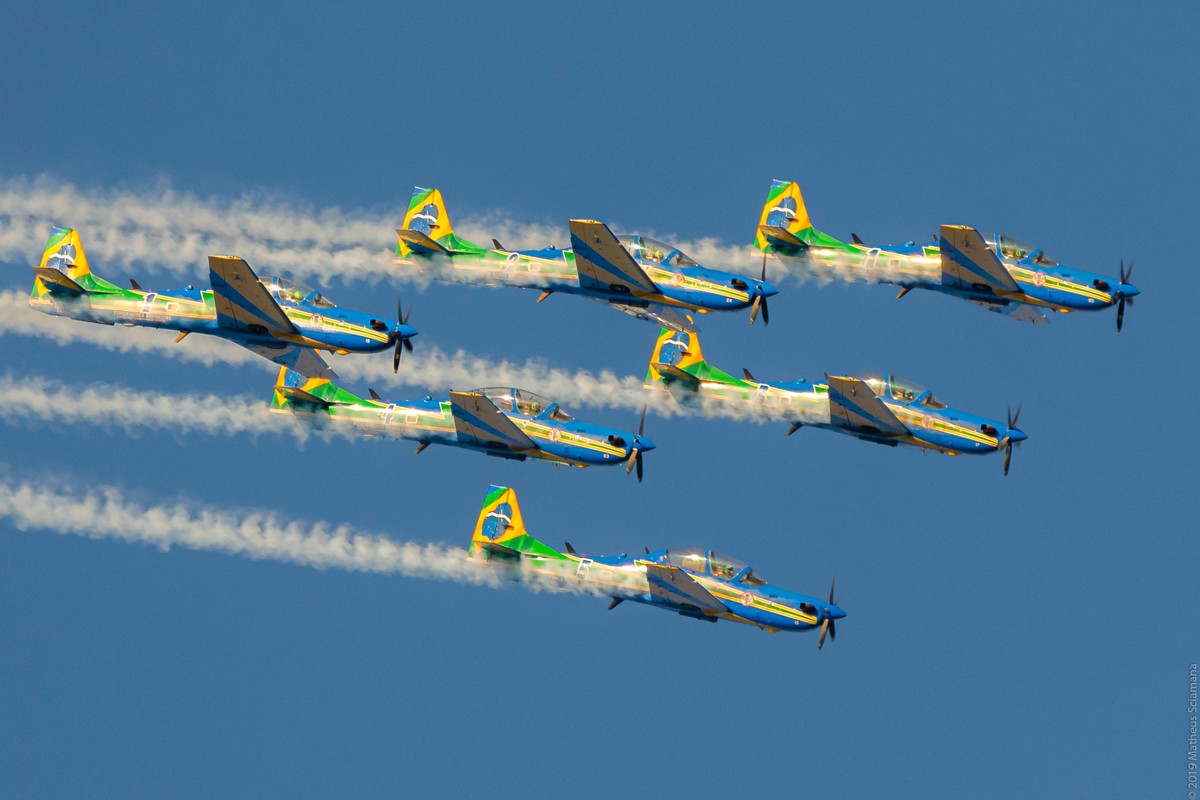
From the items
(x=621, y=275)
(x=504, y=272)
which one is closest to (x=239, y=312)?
(x=504, y=272)

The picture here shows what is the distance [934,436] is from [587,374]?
1228 cm

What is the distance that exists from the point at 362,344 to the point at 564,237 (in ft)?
28.7

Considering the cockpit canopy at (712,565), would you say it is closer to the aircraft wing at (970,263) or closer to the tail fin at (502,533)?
the tail fin at (502,533)

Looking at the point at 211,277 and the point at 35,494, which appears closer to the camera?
the point at 211,277

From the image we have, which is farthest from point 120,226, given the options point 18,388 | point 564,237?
point 564,237

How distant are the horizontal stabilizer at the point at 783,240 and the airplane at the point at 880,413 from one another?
532 centimetres

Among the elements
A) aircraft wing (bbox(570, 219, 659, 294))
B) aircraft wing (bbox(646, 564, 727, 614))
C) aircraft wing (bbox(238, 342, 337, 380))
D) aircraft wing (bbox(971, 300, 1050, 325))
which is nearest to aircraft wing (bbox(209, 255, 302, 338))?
aircraft wing (bbox(238, 342, 337, 380))

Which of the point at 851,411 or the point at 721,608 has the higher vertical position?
the point at 851,411

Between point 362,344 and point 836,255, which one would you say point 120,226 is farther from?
point 836,255

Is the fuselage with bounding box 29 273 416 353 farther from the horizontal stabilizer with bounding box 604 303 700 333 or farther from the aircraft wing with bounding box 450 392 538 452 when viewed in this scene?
the horizontal stabilizer with bounding box 604 303 700 333

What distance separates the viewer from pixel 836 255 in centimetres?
11438

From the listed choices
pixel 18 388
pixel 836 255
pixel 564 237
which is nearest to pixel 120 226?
pixel 18 388

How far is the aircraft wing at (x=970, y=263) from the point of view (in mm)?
111250

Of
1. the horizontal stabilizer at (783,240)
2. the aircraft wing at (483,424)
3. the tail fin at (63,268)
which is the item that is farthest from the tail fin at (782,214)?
the tail fin at (63,268)
